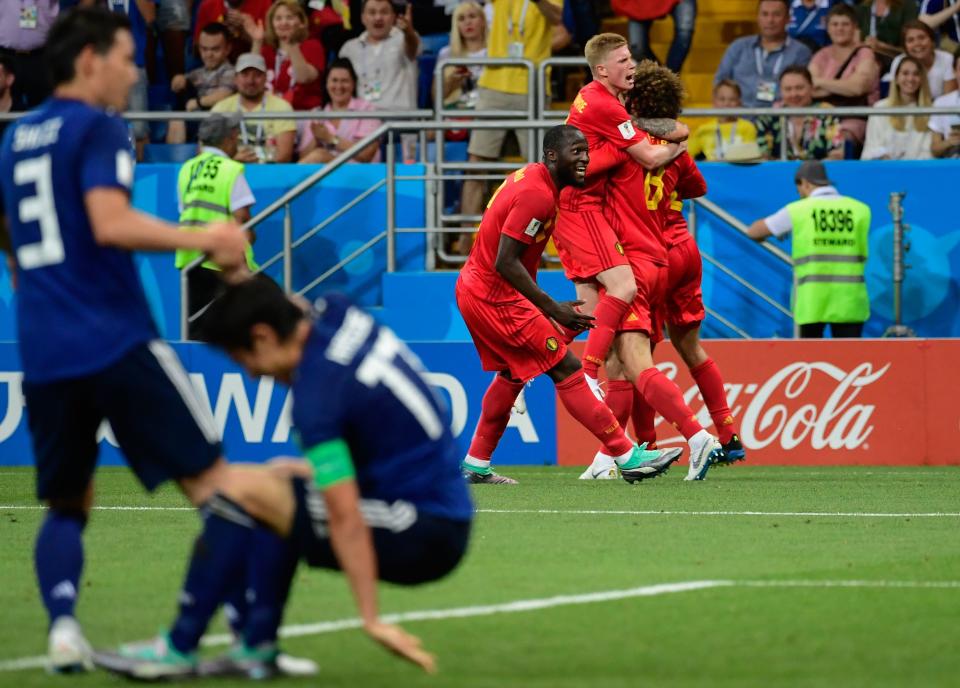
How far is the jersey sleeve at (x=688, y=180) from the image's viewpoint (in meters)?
12.3

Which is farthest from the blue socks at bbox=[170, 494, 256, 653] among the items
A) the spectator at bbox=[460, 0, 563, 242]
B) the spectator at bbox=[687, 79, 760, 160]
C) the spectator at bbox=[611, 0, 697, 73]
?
the spectator at bbox=[611, 0, 697, 73]

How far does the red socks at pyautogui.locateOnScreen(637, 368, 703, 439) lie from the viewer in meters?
11.5

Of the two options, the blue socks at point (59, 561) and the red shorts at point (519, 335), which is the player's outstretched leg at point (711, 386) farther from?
the blue socks at point (59, 561)

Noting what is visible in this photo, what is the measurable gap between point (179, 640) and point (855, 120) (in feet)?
40.9

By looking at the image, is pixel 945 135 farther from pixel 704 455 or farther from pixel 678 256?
pixel 704 455

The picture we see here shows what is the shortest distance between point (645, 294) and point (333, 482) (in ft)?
24.0

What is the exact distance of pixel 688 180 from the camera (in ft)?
40.8

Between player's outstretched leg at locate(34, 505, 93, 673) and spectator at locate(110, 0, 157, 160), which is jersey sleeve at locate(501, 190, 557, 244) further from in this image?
spectator at locate(110, 0, 157, 160)

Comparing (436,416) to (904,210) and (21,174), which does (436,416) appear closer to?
(21,174)

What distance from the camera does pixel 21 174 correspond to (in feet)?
18.0

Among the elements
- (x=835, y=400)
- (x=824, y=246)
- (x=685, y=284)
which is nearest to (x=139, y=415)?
(x=685, y=284)

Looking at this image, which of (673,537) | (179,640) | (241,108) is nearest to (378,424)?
(179,640)

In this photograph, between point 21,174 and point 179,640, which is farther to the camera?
point 21,174

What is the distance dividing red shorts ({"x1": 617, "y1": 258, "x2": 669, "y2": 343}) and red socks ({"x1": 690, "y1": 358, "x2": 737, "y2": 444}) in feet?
1.43
